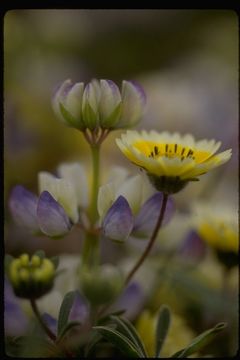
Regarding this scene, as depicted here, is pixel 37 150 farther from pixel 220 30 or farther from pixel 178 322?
pixel 220 30

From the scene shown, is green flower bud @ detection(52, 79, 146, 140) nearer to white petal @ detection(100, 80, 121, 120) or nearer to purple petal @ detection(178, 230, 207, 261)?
white petal @ detection(100, 80, 121, 120)

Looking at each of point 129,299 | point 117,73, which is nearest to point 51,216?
point 129,299

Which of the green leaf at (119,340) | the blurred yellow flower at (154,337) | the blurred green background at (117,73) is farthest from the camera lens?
the blurred green background at (117,73)

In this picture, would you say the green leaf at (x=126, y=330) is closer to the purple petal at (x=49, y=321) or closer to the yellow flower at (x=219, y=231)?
the purple petal at (x=49, y=321)

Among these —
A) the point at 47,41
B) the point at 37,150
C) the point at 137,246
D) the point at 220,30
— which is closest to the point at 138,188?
the point at 137,246

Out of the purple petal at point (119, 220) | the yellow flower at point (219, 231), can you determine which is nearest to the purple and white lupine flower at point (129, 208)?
the purple petal at point (119, 220)

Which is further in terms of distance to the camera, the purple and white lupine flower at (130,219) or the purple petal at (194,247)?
the purple petal at (194,247)
